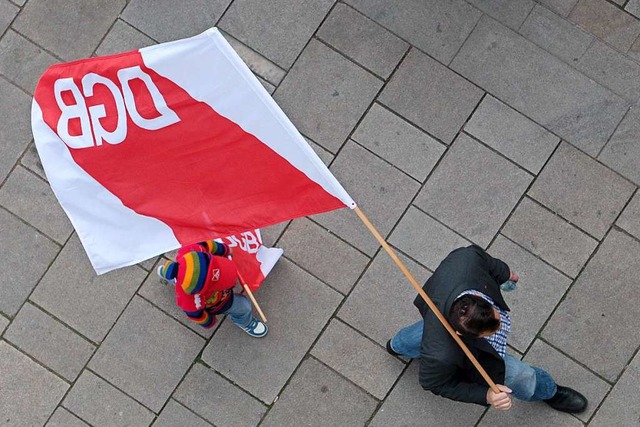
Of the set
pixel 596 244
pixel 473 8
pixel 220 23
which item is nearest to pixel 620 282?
pixel 596 244

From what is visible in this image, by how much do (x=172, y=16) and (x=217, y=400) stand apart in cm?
280

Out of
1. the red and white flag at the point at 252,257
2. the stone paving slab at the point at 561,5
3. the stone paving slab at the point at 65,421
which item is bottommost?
the stone paving slab at the point at 65,421

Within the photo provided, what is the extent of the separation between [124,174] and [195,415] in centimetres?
224

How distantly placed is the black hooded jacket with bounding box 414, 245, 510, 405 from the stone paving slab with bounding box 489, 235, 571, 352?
1.06 m

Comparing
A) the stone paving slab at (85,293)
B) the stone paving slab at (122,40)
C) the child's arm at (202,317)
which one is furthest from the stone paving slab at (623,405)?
the stone paving slab at (122,40)

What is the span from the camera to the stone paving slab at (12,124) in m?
5.85

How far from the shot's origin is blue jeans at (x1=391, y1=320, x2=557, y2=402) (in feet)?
16.3

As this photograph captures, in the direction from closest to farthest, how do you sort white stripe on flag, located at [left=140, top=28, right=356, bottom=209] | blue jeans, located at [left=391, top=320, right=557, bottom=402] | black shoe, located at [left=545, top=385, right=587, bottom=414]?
white stripe on flag, located at [left=140, top=28, right=356, bottom=209] → blue jeans, located at [left=391, top=320, right=557, bottom=402] → black shoe, located at [left=545, top=385, right=587, bottom=414]

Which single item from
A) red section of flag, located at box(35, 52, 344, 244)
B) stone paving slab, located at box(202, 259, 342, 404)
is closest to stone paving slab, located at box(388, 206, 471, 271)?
stone paving slab, located at box(202, 259, 342, 404)

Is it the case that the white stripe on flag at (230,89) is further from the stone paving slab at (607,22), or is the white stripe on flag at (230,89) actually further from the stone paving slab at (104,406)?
the stone paving slab at (607,22)

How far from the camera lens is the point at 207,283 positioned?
477 centimetres

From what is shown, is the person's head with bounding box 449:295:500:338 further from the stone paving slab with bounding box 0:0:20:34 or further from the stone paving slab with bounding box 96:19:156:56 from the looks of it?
the stone paving slab with bounding box 0:0:20:34

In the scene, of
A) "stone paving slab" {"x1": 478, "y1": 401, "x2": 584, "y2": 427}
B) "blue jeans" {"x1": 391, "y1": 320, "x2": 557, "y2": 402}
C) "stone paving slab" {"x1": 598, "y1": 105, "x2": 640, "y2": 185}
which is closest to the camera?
"blue jeans" {"x1": 391, "y1": 320, "x2": 557, "y2": 402}

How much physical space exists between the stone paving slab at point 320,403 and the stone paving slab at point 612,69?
9.20 ft
